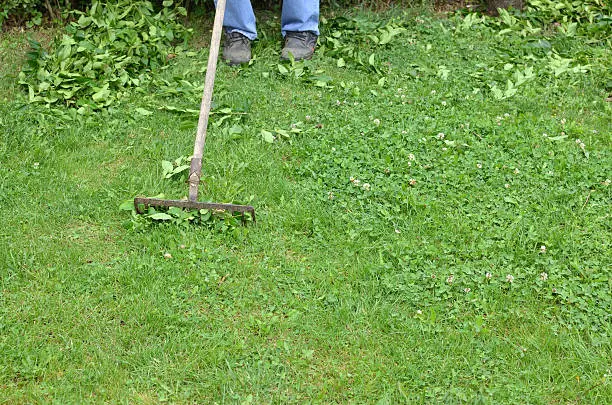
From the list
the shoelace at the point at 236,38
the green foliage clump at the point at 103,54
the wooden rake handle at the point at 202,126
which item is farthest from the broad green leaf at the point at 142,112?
the shoelace at the point at 236,38

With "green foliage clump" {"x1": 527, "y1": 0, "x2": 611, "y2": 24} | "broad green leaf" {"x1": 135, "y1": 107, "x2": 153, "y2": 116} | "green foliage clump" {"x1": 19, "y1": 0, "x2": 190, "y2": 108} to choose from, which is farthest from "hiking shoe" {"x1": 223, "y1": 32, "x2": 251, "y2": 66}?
"green foliage clump" {"x1": 527, "y1": 0, "x2": 611, "y2": 24}

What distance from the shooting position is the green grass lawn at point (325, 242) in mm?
2822

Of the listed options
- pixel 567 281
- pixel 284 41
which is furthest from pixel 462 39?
pixel 567 281

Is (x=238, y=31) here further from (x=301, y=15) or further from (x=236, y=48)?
(x=301, y=15)

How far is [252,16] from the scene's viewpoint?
16.8 ft

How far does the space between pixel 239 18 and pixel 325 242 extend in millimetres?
2263

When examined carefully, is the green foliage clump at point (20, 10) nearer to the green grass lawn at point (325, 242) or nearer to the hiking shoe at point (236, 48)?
the green grass lawn at point (325, 242)

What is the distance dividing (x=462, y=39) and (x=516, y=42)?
0.38 m

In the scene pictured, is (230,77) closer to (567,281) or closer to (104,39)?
(104,39)

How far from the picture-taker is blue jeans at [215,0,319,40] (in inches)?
200

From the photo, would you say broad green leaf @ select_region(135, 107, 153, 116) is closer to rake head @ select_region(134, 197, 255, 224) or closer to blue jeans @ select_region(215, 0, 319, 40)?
blue jeans @ select_region(215, 0, 319, 40)

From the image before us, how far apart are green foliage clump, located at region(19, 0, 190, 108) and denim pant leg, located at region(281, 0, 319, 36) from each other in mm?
796

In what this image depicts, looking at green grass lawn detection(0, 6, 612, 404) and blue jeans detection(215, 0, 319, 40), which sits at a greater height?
blue jeans detection(215, 0, 319, 40)

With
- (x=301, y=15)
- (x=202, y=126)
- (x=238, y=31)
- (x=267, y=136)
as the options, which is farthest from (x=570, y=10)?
(x=202, y=126)
